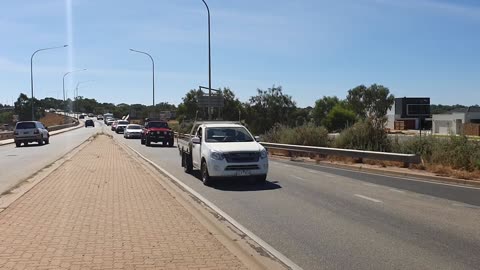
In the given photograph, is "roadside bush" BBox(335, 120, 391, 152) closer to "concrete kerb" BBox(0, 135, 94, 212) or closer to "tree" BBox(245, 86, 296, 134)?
"concrete kerb" BBox(0, 135, 94, 212)

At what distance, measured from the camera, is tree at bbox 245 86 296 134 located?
57.3 meters

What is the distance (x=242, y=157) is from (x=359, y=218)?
518 cm

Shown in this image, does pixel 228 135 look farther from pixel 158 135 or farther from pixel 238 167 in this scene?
pixel 158 135

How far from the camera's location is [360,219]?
955 cm

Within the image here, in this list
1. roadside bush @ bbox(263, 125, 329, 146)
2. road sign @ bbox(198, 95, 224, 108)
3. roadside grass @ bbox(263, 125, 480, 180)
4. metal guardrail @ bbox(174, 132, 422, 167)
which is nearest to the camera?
roadside grass @ bbox(263, 125, 480, 180)

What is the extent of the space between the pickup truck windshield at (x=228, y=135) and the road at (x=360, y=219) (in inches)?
50.1

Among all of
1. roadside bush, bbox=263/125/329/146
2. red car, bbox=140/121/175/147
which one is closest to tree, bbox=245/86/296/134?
red car, bbox=140/121/175/147

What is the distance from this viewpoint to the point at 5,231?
793cm

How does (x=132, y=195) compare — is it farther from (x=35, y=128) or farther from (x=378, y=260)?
(x=35, y=128)

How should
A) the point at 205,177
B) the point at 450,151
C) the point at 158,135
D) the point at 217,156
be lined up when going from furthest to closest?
1. the point at 158,135
2. the point at 450,151
3. the point at 205,177
4. the point at 217,156

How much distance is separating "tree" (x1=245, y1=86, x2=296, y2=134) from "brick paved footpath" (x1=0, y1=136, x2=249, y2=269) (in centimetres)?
4440

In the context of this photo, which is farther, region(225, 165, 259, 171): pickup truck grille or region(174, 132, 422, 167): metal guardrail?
region(174, 132, 422, 167): metal guardrail

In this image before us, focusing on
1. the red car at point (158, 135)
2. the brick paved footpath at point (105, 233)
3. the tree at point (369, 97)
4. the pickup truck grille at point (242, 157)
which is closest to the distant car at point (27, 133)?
the red car at point (158, 135)

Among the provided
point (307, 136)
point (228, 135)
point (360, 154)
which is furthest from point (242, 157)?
point (307, 136)
